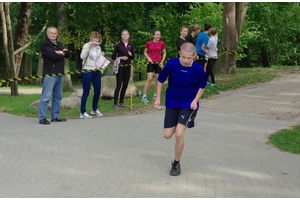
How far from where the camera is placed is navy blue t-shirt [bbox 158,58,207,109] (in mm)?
5730

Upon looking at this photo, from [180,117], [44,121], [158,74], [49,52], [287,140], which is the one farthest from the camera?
[158,74]

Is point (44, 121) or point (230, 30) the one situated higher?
point (230, 30)

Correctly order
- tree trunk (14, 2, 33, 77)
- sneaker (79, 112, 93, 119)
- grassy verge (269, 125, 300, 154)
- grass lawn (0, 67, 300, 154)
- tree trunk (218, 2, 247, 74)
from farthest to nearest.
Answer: tree trunk (14, 2, 33, 77), tree trunk (218, 2, 247, 74), sneaker (79, 112, 93, 119), grass lawn (0, 67, 300, 154), grassy verge (269, 125, 300, 154)

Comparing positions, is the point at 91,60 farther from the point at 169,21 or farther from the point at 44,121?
the point at 169,21

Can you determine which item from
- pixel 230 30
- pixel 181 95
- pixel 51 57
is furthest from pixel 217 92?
pixel 181 95

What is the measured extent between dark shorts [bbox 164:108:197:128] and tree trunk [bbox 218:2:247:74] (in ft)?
36.7

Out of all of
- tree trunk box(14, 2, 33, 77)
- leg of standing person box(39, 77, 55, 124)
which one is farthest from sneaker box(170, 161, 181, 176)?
tree trunk box(14, 2, 33, 77)

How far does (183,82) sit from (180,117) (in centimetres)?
47

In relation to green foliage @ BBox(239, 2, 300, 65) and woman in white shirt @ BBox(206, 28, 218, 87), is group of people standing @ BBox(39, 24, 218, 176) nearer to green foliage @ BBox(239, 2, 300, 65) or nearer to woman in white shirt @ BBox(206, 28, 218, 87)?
woman in white shirt @ BBox(206, 28, 218, 87)

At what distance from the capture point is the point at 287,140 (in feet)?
25.2

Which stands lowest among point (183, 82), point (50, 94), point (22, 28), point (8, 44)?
point (50, 94)

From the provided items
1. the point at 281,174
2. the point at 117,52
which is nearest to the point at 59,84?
the point at 117,52

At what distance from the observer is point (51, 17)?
2164 centimetres

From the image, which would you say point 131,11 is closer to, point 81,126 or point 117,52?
point 117,52
